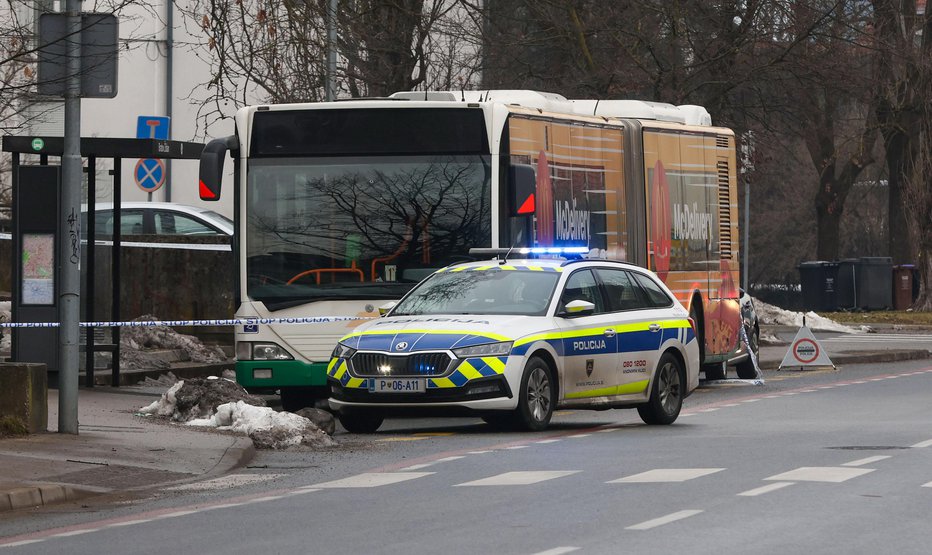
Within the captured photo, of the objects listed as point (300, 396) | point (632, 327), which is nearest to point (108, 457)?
point (300, 396)

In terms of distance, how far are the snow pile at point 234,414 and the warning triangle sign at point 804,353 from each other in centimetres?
1216

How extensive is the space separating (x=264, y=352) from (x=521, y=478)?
6444 mm

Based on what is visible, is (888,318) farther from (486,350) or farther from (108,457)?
(108,457)

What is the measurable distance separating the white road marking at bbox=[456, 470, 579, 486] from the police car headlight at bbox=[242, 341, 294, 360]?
5.92 m

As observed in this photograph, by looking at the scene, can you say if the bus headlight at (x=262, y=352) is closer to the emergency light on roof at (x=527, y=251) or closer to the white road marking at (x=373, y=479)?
the emergency light on roof at (x=527, y=251)

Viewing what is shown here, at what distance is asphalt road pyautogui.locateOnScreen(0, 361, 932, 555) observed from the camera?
955 centimetres

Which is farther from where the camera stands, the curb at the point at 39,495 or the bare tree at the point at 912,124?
the bare tree at the point at 912,124

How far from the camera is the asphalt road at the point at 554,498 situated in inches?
376

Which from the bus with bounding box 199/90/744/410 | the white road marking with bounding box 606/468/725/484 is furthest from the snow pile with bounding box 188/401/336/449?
the white road marking with bounding box 606/468/725/484

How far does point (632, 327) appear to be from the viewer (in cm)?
1755

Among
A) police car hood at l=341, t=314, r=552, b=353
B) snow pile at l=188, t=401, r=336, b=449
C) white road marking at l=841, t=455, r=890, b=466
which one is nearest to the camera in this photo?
white road marking at l=841, t=455, r=890, b=466

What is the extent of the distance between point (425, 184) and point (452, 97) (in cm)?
135

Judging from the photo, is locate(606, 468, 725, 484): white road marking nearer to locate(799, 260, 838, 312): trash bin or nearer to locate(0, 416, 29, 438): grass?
locate(0, 416, 29, 438): grass

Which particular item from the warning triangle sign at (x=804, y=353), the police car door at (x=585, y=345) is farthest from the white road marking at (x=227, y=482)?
the warning triangle sign at (x=804, y=353)
